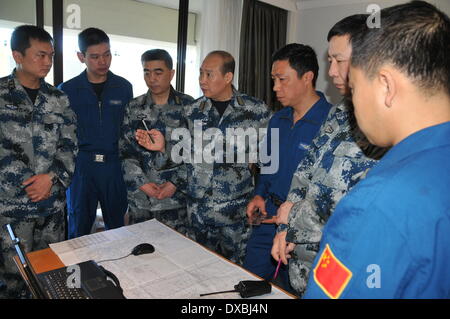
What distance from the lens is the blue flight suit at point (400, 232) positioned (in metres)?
0.52

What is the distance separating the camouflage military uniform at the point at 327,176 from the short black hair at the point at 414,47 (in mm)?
656

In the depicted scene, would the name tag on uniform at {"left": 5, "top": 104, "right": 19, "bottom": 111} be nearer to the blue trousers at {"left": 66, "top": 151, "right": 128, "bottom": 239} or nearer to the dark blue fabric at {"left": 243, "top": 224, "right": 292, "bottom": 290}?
the blue trousers at {"left": 66, "top": 151, "right": 128, "bottom": 239}

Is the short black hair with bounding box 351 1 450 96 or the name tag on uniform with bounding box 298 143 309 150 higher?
the short black hair with bounding box 351 1 450 96

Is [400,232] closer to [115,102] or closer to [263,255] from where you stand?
[263,255]

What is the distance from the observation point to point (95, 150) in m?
2.54

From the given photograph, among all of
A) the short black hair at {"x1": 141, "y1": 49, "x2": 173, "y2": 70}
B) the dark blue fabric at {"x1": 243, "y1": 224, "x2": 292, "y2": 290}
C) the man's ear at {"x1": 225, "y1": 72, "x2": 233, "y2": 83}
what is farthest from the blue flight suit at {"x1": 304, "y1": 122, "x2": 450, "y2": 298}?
the short black hair at {"x1": 141, "y1": 49, "x2": 173, "y2": 70}

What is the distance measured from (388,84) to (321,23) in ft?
13.7

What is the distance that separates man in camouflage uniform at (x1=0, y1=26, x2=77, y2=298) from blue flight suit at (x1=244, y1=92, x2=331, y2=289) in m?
1.32

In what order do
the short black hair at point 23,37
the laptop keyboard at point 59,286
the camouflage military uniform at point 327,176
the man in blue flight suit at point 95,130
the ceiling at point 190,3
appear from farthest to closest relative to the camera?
the ceiling at point 190,3, the man in blue flight suit at point 95,130, the short black hair at point 23,37, the camouflage military uniform at point 327,176, the laptop keyboard at point 59,286

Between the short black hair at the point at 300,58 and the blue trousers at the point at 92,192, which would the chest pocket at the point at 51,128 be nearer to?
the blue trousers at the point at 92,192

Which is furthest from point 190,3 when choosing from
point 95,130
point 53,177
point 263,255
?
point 263,255

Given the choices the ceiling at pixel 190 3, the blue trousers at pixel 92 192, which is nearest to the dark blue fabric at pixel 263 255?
the blue trousers at pixel 92 192

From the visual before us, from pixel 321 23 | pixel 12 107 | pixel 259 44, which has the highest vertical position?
pixel 321 23

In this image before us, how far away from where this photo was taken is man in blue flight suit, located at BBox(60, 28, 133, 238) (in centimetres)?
249
